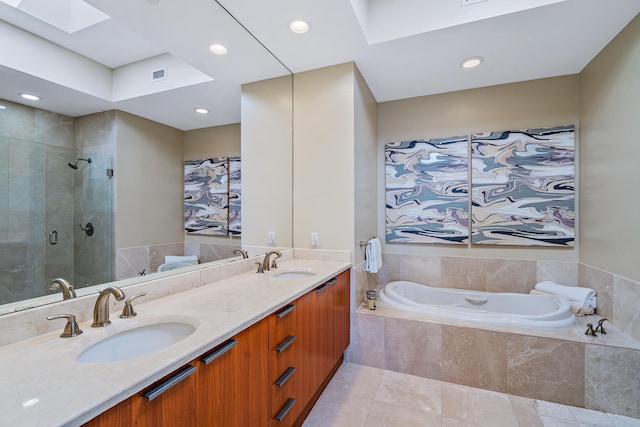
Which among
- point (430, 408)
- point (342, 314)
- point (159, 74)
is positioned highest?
point (159, 74)

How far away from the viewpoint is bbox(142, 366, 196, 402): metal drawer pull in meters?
0.73

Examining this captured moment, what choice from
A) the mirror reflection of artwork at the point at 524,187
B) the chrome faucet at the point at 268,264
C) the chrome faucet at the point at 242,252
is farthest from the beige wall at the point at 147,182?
the mirror reflection of artwork at the point at 524,187

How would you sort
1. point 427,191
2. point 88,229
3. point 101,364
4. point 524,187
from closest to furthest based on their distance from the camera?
1. point 101,364
2. point 88,229
3. point 524,187
4. point 427,191

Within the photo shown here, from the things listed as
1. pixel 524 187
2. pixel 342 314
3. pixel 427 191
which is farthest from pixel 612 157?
pixel 342 314

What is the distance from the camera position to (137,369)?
0.75 m

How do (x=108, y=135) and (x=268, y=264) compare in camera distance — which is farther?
(x=268, y=264)

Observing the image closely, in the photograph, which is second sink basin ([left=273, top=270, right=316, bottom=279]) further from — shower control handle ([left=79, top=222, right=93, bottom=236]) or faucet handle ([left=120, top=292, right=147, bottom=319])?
shower control handle ([left=79, top=222, right=93, bottom=236])

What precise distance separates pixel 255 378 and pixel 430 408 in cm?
139

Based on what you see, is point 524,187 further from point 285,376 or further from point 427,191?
point 285,376

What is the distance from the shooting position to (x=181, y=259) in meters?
1.62

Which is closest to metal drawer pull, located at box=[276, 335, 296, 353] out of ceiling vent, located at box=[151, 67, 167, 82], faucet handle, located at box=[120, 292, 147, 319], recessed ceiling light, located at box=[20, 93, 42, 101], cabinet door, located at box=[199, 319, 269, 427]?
cabinet door, located at box=[199, 319, 269, 427]

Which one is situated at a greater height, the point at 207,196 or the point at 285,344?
the point at 207,196

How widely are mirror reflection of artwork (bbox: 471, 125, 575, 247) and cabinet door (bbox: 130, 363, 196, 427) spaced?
285cm

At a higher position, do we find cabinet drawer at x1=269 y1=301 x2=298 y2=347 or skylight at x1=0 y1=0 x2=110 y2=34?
skylight at x1=0 y1=0 x2=110 y2=34
